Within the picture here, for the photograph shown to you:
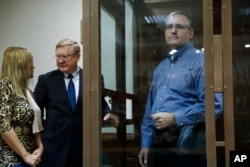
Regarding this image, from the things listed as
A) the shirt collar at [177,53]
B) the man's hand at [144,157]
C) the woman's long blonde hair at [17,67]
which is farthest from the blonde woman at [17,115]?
the shirt collar at [177,53]

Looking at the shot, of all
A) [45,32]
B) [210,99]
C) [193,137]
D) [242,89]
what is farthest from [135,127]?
[45,32]

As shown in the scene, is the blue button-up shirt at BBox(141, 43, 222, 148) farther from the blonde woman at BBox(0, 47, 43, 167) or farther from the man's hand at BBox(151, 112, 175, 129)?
the blonde woman at BBox(0, 47, 43, 167)

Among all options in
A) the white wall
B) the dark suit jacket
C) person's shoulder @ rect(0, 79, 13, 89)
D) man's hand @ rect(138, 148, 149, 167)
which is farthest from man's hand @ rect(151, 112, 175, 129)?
the white wall

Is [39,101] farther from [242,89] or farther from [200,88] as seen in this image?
[242,89]

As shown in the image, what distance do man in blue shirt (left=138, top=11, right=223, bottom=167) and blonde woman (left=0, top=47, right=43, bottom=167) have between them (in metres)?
0.67

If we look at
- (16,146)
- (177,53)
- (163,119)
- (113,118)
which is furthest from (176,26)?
(16,146)

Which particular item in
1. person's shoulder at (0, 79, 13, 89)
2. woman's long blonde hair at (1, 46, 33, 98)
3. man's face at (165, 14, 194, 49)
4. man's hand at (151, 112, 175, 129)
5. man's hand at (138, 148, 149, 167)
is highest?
man's face at (165, 14, 194, 49)

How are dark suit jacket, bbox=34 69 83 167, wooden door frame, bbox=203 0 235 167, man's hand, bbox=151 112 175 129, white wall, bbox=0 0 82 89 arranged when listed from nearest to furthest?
wooden door frame, bbox=203 0 235 167
man's hand, bbox=151 112 175 129
dark suit jacket, bbox=34 69 83 167
white wall, bbox=0 0 82 89

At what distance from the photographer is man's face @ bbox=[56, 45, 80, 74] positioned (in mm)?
2521

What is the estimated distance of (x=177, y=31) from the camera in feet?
6.67

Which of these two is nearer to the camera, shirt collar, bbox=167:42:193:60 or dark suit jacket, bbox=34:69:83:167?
shirt collar, bbox=167:42:193:60

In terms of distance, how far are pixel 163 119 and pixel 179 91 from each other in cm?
17

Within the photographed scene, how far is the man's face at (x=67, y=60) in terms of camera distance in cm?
252

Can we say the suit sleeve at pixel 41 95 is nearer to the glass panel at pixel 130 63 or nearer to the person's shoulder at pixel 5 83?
the person's shoulder at pixel 5 83
